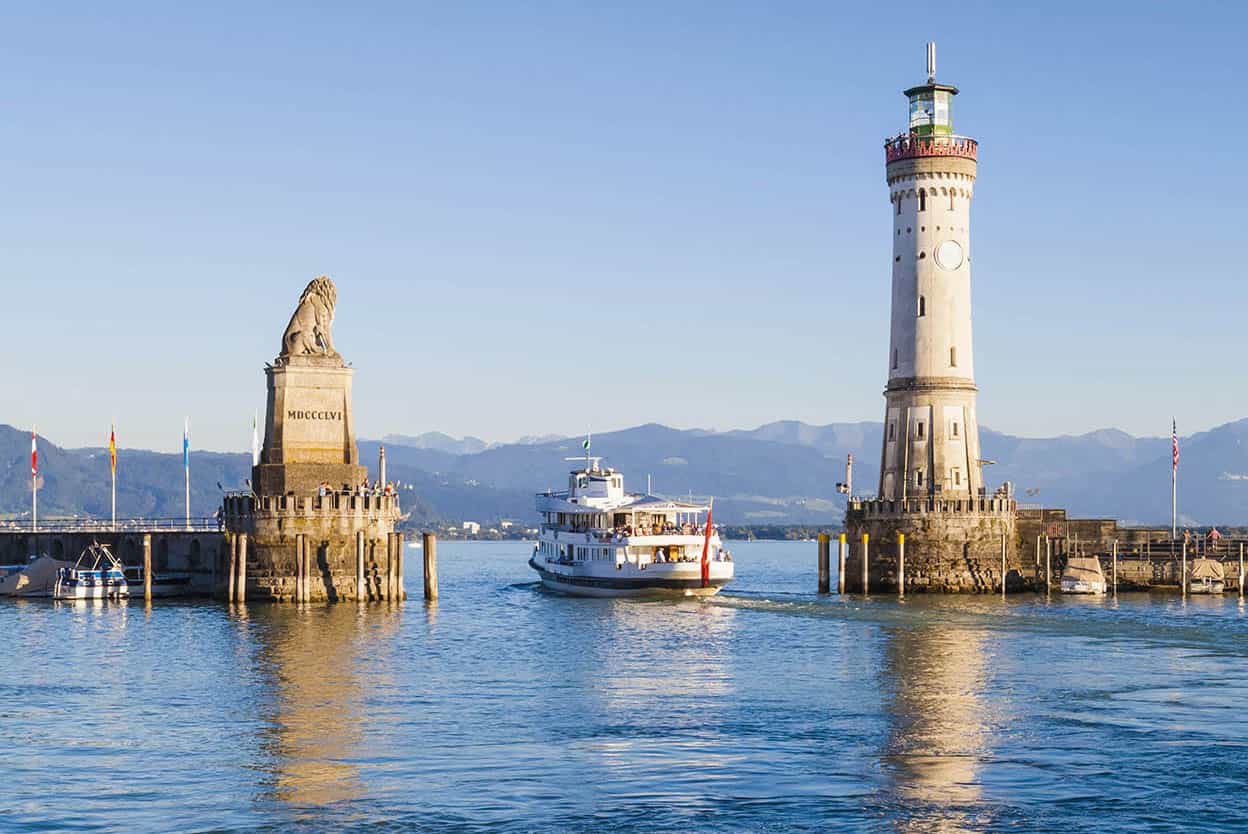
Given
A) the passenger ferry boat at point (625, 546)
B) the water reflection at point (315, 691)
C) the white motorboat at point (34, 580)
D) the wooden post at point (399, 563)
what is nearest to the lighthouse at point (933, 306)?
Answer: the passenger ferry boat at point (625, 546)

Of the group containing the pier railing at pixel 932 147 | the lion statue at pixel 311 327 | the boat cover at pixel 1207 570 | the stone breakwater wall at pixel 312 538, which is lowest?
the boat cover at pixel 1207 570

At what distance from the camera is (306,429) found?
105 meters

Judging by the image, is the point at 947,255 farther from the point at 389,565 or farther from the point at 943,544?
the point at 389,565

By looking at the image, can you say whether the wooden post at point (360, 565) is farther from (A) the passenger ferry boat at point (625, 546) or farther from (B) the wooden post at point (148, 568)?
(A) the passenger ferry boat at point (625, 546)

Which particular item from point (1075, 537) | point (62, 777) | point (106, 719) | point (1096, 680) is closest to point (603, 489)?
point (1075, 537)

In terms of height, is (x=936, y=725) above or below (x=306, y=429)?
below

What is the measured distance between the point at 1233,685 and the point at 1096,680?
5.21 m

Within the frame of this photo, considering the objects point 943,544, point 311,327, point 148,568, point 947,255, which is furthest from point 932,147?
point 148,568

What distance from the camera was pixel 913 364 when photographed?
119812 millimetres

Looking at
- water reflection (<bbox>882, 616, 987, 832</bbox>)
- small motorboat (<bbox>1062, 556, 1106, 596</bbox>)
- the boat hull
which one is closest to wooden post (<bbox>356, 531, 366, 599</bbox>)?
the boat hull

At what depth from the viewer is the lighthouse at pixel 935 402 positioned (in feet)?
388

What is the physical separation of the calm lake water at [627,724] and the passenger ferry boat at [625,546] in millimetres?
15423

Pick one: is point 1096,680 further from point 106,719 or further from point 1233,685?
point 106,719

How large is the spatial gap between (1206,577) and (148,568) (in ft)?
228
